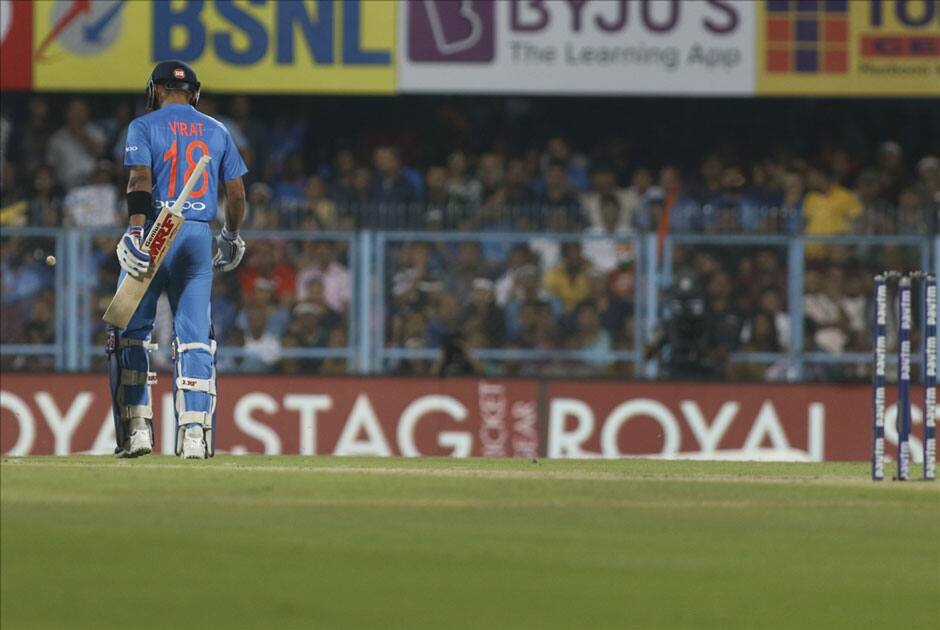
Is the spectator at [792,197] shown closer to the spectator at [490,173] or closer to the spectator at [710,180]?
the spectator at [710,180]

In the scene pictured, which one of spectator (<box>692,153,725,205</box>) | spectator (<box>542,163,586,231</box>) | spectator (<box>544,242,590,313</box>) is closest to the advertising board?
spectator (<box>544,242,590,313</box>)

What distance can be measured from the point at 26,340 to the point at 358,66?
426cm

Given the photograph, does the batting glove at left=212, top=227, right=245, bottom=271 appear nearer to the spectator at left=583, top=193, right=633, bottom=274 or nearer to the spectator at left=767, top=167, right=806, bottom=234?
the spectator at left=583, top=193, right=633, bottom=274

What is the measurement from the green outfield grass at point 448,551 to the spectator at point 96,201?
336 inches

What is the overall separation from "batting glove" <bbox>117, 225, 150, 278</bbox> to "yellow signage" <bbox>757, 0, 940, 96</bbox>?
10097mm

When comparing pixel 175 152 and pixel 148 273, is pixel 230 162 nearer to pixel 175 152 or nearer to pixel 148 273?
pixel 175 152

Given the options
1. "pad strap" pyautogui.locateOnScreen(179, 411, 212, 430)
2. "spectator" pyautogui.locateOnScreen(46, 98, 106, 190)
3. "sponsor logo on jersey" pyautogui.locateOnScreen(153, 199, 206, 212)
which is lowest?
"pad strap" pyautogui.locateOnScreen(179, 411, 212, 430)

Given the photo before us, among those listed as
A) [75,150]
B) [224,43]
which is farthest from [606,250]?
[75,150]

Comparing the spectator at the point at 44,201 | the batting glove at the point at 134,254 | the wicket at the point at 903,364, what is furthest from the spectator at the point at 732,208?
the batting glove at the point at 134,254

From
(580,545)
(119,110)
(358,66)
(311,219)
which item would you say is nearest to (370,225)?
(311,219)

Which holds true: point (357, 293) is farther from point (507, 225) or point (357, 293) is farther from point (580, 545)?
point (580, 545)

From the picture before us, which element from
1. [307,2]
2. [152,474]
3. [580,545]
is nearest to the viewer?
[580,545]

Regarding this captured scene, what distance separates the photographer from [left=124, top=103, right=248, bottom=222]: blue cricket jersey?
1037 centimetres

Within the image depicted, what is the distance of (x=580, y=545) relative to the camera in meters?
8.42
